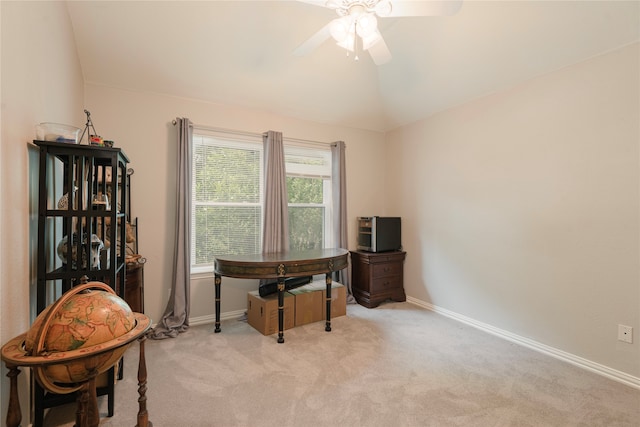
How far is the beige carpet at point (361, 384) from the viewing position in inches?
72.4

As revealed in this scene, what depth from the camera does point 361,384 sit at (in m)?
2.17

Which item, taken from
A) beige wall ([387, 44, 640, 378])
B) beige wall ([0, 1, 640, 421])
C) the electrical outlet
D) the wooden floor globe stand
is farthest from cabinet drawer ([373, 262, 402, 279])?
the wooden floor globe stand

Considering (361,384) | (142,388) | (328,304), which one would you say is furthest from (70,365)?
(328,304)

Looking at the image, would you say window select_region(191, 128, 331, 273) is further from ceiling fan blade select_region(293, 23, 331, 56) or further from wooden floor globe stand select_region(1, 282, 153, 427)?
wooden floor globe stand select_region(1, 282, 153, 427)

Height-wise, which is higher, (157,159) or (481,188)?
(157,159)

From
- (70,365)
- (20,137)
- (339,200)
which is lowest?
(70,365)

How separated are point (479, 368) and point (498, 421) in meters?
0.64

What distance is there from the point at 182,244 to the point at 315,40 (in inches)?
89.8

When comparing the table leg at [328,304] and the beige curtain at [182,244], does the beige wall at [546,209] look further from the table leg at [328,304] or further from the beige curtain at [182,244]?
the beige curtain at [182,244]

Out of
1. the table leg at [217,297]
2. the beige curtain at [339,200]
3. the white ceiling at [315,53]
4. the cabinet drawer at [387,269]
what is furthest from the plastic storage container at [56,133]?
the cabinet drawer at [387,269]

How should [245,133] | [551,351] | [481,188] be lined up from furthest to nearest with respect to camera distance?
[245,133] < [481,188] < [551,351]

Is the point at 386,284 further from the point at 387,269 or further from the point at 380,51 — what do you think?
the point at 380,51

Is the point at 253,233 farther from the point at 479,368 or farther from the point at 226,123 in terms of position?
the point at 479,368

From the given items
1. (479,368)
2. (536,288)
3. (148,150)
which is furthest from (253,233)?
(536,288)
